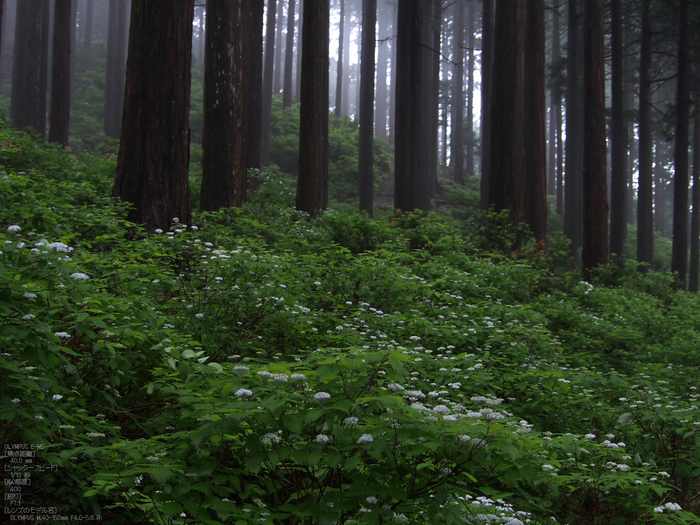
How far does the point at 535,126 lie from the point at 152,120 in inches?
462

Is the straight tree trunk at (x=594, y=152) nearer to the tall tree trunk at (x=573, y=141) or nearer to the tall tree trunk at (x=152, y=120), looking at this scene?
the tall tree trunk at (x=573, y=141)

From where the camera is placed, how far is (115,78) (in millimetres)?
26781

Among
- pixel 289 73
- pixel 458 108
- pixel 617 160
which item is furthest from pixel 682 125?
pixel 289 73

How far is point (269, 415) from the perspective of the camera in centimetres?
213

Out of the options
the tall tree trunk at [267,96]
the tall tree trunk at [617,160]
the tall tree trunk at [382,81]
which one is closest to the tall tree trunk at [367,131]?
the tall tree trunk at [267,96]

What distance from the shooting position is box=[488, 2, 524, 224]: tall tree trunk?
1234 cm

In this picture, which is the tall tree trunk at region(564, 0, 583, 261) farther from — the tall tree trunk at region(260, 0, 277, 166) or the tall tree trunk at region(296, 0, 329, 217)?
the tall tree trunk at region(260, 0, 277, 166)

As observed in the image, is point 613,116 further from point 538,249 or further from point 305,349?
point 305,349

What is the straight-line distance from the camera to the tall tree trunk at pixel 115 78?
2596cm

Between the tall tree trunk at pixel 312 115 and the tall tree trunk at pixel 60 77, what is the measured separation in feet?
28.8

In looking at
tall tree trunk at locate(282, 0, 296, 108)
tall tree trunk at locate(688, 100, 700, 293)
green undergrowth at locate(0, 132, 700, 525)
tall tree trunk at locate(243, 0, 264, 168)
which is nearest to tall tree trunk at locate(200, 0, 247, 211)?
green undergrowth at locate(0, 132, 700, 525)

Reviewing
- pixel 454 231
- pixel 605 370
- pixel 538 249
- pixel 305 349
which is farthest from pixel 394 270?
pixel 538 249

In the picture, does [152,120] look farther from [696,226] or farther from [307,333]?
[696,226]

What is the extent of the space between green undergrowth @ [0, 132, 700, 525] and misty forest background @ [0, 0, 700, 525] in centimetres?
2
